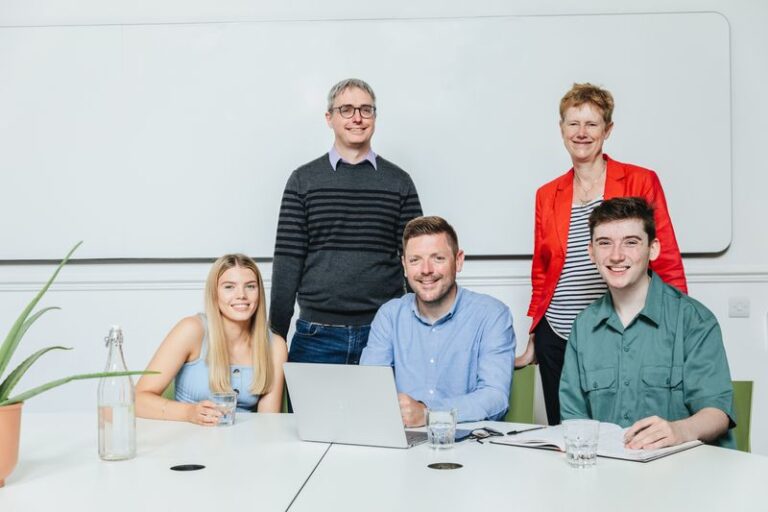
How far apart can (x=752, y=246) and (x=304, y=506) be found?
3.05 meters

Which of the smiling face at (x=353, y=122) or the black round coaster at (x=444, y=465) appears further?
the smiling face at (x=353, y=122)

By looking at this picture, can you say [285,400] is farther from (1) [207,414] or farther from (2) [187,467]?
(2) [187,467]

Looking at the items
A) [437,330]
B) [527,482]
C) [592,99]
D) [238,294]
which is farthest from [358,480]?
[592,99]

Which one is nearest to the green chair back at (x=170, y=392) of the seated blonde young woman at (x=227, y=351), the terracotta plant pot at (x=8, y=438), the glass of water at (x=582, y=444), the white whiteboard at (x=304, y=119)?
the seated blonde young woman at (x=227, y=351)

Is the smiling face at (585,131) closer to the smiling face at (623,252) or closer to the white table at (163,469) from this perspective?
the smiling face at (623,252)

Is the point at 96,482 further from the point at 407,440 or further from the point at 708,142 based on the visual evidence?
the point at 708,142

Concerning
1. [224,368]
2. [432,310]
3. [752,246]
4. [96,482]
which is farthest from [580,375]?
[752,246]

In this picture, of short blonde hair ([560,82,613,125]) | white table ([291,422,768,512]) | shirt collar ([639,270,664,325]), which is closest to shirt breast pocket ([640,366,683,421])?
shirt collar ([639,270,664,325])

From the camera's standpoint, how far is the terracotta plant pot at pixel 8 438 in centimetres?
153

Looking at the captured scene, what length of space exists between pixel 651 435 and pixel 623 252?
0.59 meters

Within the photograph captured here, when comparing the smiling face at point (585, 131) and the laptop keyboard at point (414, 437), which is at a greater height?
the smiling face at point (585, 131)

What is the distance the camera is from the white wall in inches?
153

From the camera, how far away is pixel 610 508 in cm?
138

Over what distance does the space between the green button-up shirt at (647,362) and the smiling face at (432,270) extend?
39 cm
